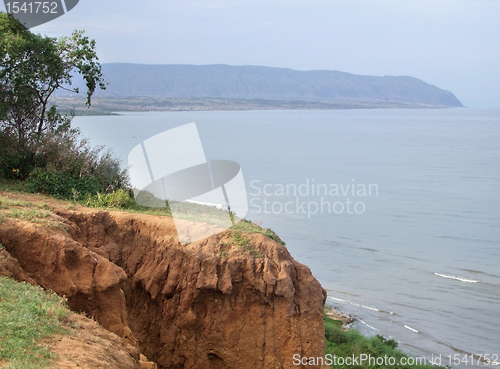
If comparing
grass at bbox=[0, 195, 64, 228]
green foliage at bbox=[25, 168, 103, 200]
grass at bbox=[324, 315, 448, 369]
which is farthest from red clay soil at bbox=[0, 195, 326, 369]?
grass at bbox=[324, 315, 448, 369]

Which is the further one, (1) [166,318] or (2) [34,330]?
(1) [166,318]

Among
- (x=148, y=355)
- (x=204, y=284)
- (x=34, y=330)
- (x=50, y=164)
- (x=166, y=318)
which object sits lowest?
(x=148, y=355)

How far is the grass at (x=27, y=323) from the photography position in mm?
5570

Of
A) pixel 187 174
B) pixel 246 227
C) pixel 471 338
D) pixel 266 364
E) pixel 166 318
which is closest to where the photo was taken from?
pixel 266 364

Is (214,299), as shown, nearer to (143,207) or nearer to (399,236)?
(143,207)

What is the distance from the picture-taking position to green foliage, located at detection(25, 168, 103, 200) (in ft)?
49.3

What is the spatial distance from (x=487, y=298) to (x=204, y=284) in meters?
20.2

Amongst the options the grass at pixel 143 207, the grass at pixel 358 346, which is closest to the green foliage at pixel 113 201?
the grass at pixel 143 207

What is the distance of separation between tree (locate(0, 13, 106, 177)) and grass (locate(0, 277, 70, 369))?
407 inches

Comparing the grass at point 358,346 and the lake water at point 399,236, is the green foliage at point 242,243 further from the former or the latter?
the lake water at point 399,236

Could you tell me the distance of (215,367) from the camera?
11.1 metres

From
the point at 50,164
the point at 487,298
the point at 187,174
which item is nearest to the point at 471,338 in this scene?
the point at 487,298

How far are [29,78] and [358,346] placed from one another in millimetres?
15070

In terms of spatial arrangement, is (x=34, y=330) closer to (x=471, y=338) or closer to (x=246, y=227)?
(x=246, y=227)
